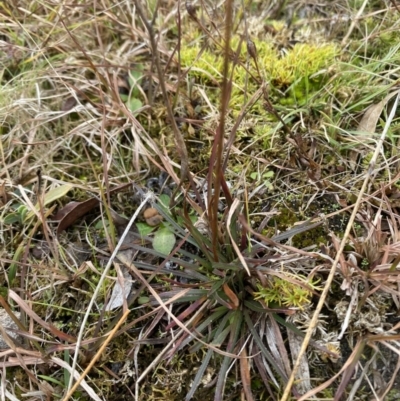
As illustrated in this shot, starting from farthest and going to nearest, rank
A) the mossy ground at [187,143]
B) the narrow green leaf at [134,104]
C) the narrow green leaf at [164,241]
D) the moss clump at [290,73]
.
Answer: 1. the narrow green leaf at [134,104]
2. the moss clump at [290,73]
3. the narrow green leaf at [164,241]
4. the mossy ground at [187,143]

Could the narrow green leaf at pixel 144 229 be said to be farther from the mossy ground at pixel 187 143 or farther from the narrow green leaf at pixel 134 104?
the narrow green leaf at pixel 134 104

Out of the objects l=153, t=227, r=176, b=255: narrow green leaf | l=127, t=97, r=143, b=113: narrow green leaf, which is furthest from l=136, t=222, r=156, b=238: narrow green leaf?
l=127, t=97, r=143, b=113: narrow green leaf

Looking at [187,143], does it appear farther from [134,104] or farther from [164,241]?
[164,241]

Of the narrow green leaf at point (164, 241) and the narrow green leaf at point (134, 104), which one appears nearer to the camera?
the narrow green leaf at point (164, 241)

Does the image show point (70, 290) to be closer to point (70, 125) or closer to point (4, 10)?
point (70, 125)

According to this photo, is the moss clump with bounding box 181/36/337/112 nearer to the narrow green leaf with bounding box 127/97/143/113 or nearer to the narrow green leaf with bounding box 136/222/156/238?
the narrow green leaf with bounding box 127/97/143/113

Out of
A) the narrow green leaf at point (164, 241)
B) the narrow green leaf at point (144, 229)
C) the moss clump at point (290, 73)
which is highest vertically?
the moss clump at point (290, 73)

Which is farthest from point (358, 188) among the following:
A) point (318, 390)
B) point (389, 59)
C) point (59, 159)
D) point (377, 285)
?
point (59, 159)

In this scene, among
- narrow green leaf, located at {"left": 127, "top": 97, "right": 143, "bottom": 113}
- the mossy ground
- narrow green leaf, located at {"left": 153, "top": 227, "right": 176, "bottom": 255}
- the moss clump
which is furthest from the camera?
narrow green leaf, located at {"left": 127, "top": 97, "right": 143, "bottom": 113}

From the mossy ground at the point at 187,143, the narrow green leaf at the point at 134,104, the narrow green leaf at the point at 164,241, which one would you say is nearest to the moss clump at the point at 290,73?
the mossy ground at the point at 187,143

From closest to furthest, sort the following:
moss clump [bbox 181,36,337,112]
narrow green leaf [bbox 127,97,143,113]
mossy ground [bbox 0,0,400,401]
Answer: mossy ground [bbox 0,0,400,401] < moss clump [bbox 181,36,337,112] < narrow green leaf [bbox 127,97,143,113]

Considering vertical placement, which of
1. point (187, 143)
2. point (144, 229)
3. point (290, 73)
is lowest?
point (144, 229)

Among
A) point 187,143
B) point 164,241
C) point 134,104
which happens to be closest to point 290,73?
point 187,143
